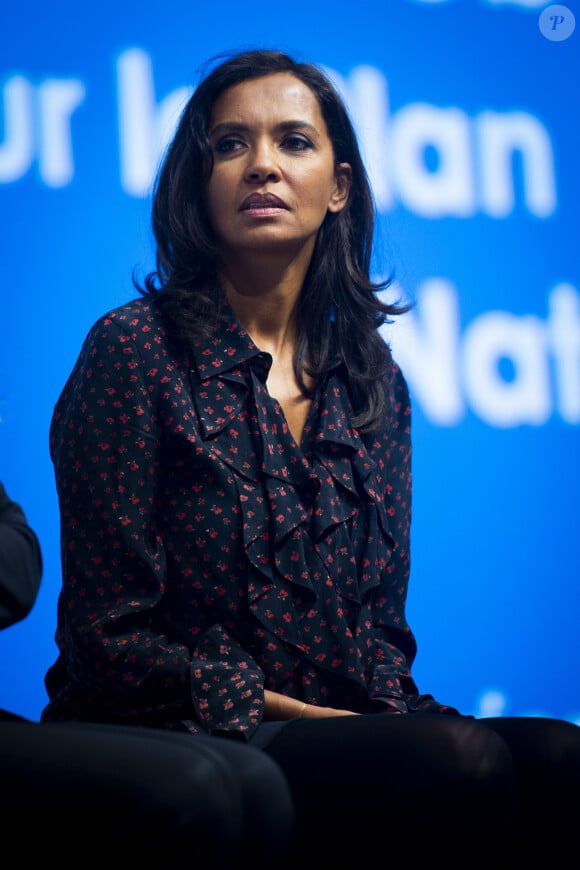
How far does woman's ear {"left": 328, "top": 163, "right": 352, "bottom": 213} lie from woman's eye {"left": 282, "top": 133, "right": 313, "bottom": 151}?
12cm

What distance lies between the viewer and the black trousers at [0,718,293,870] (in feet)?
3.25

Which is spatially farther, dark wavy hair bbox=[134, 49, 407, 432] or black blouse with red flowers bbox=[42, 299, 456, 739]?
dark wavy hair bbox=[134, 49, 407, 432]

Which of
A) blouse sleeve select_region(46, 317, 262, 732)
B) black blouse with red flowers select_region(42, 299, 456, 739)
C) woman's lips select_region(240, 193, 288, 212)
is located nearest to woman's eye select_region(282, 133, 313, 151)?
woman's lips select_region(240, 193, 288, 212)

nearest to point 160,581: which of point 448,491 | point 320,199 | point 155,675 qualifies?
point 155,675

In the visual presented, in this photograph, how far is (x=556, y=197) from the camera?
105 inches

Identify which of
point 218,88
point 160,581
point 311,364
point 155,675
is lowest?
point 155,675

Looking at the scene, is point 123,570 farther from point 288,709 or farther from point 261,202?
point 261,202

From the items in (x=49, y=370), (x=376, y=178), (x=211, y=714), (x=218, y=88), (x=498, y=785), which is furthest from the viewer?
(x=376, y=178)

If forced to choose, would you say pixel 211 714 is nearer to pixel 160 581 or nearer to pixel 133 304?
pixel 160 581

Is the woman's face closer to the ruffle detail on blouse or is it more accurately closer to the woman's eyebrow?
the woman's eyebrow

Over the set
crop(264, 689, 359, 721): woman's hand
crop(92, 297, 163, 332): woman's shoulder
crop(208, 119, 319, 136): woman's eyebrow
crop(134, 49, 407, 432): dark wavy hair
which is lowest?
crop(264, 689, 359, 721): woman's hand

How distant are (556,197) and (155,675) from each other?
5.24 feet

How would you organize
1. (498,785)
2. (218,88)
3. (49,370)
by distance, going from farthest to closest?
(49,370)
(218,88)
(498,785)

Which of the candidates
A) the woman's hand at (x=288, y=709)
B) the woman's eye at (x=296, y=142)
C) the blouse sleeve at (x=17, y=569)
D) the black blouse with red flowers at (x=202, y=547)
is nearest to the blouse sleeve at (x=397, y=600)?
the black blouse with red flowers at (x=202, y=547)
